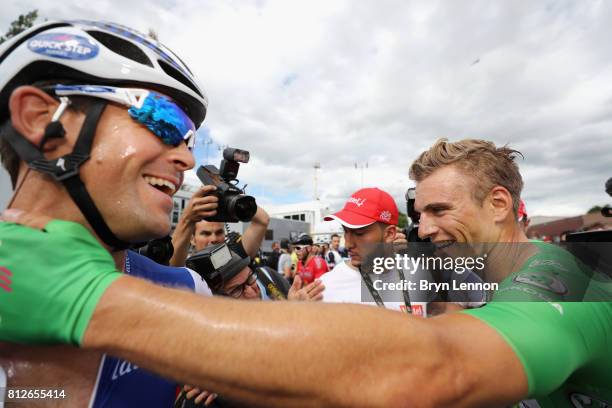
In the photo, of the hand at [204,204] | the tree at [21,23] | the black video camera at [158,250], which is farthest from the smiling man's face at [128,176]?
the tree at [21,23]

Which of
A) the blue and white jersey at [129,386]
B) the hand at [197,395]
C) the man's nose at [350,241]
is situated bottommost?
the hand at [197,395]

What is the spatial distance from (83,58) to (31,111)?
313mm

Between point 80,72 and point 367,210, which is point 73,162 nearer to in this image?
point 80,72

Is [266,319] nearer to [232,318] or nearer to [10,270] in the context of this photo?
[232,318]

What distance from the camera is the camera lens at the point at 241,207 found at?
290cm

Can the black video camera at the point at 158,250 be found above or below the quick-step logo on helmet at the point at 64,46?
below

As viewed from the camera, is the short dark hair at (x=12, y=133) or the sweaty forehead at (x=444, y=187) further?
the sweaty forehead at (x=444, y=187)

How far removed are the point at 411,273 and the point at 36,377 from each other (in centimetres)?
354

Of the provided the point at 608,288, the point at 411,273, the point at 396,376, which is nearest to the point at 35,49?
the point at 396,376

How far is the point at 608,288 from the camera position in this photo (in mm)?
1569

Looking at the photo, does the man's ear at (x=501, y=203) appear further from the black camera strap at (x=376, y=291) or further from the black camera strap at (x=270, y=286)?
the black camera strap at (x=270, y=286)

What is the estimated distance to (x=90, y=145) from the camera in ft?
4.48

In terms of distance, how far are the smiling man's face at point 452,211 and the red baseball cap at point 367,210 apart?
3.91 ft

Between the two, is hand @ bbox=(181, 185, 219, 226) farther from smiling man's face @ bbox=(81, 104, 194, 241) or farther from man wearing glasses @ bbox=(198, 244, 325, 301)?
smiling man's face @ bbox=(81, 104, 194, 241)
